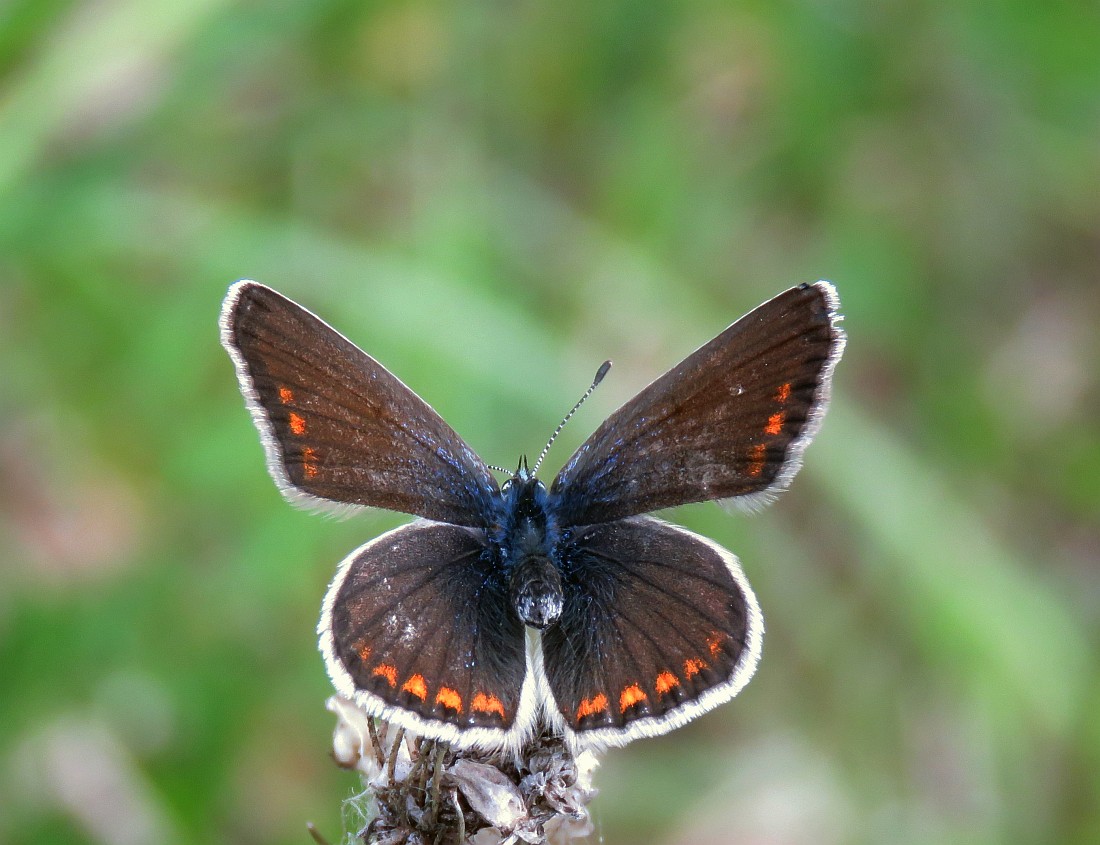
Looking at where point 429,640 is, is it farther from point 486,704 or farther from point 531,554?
point 531,554

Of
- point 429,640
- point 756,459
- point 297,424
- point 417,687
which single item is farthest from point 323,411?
point 756,459

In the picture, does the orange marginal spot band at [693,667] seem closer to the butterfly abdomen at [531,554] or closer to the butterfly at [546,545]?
the butterfly at [546,545]

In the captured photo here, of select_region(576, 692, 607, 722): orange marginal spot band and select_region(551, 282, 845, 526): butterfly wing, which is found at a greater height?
select_region(551, 282, 845, 526): butterfly wing

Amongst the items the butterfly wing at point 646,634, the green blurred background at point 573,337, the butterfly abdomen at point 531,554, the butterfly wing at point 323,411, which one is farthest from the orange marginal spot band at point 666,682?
the green blurred background at point 573,337

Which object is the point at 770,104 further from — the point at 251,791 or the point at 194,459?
the point at 251,791

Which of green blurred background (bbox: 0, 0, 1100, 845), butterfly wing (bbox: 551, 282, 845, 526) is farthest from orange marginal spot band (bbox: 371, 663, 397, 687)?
green blurred background (bbox: 0, 0, 1100, 845)

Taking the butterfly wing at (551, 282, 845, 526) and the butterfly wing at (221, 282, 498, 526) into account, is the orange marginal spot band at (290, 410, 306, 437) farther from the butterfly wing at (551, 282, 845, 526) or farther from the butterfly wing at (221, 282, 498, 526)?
the butterfly wing at (551, 282, 845, 526)

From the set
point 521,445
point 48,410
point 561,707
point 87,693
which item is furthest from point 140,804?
point 561,707
